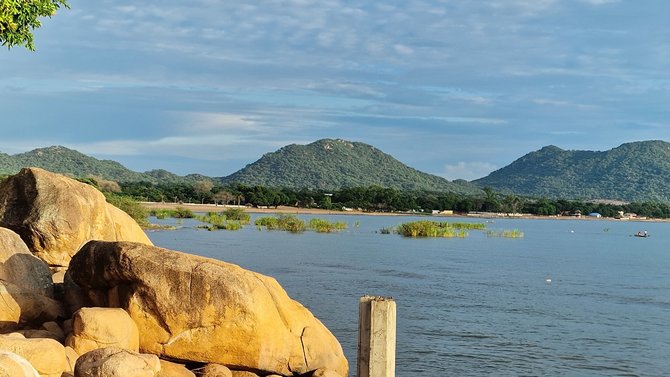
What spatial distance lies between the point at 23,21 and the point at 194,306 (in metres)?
9.47

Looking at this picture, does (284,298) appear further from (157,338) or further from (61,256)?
(61,256)

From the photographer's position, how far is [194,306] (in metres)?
14.5

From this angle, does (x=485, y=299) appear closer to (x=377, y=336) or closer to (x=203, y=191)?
(x=377, y=336)

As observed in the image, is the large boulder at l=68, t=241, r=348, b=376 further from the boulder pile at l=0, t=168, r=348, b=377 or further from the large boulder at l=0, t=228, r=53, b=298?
the large boulder at l=0, t=228, r=53, b=298

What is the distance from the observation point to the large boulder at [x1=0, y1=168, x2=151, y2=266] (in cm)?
1883

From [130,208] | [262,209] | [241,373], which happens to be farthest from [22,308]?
[262,209]

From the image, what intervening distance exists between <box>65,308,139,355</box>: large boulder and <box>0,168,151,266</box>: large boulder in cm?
550

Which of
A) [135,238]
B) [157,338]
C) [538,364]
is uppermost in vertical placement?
[135,238]

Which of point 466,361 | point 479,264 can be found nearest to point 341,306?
point 466,361

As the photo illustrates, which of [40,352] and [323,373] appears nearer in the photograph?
[40,352]

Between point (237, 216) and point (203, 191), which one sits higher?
point (203, 191)

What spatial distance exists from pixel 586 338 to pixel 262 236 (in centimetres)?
5331

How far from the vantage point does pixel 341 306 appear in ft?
108

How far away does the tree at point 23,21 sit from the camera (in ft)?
62.1
